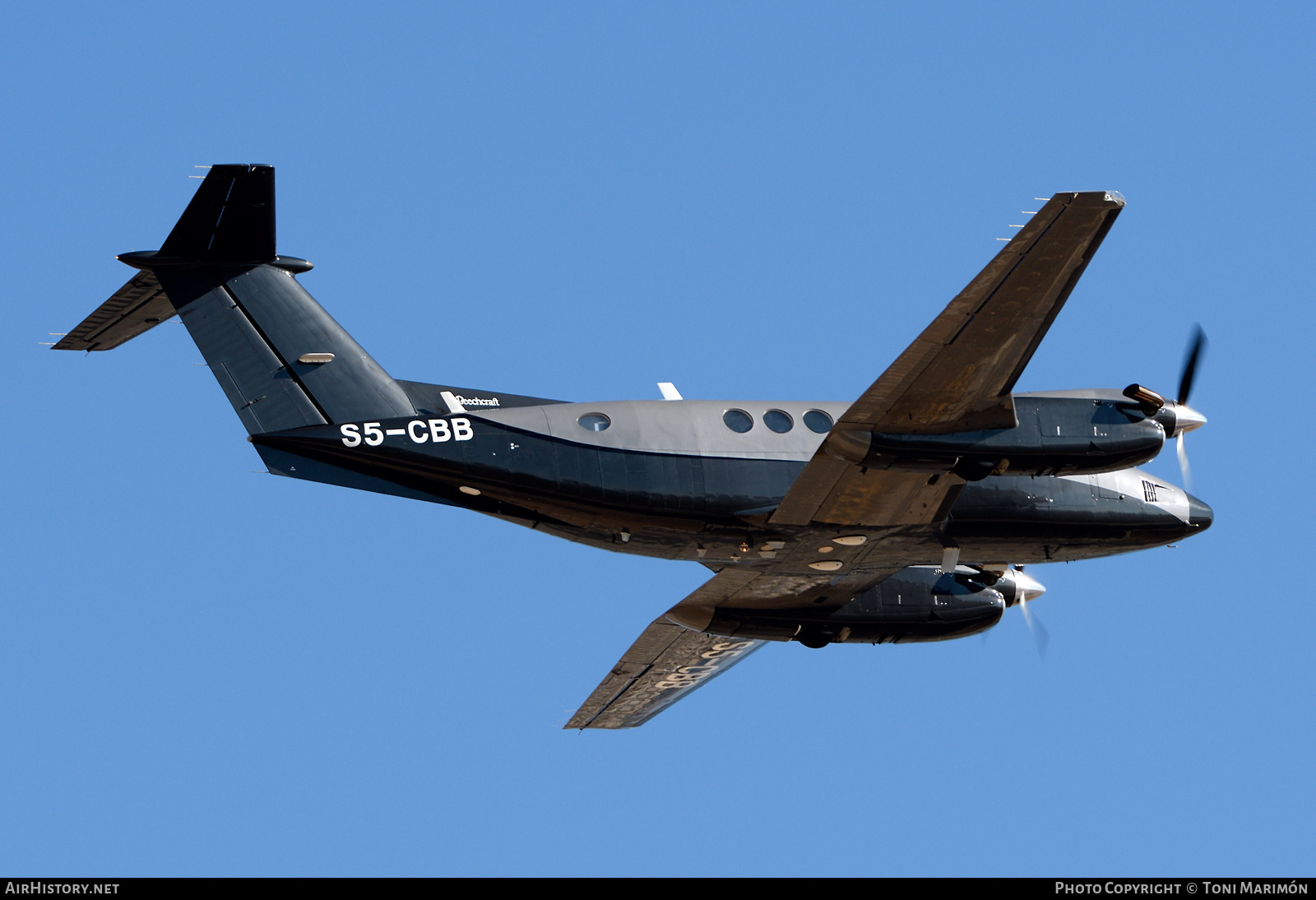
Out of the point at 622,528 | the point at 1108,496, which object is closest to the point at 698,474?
the point at 622,528

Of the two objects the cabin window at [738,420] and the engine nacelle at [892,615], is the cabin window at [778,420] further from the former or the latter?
the engine nacelle at [892,615]

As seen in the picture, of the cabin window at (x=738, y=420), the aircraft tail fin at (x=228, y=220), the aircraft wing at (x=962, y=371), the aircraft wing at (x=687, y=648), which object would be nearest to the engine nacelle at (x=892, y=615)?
the aircraft wing at (x=687, y=648)

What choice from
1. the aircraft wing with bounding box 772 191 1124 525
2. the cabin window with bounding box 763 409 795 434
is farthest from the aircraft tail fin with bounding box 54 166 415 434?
the aircraft wing with bounding box 772 191 1124 525

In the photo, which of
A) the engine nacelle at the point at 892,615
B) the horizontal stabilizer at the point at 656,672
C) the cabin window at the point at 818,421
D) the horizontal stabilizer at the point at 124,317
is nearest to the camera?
the horizontal stabilizer at the point at 124,317

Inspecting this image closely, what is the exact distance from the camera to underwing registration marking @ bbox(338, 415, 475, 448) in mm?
25719

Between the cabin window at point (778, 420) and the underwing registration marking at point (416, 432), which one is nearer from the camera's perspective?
the underwing registration marking at point (416, 432)

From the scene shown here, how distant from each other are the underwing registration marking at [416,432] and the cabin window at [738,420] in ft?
15.5

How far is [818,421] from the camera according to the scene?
92.8ft

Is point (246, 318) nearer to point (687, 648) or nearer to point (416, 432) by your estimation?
point (416, 432)

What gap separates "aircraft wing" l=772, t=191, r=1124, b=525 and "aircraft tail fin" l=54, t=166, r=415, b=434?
25.1ft

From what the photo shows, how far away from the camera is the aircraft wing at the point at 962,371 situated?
22.7 meters

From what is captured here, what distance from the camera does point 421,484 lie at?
26078mm
